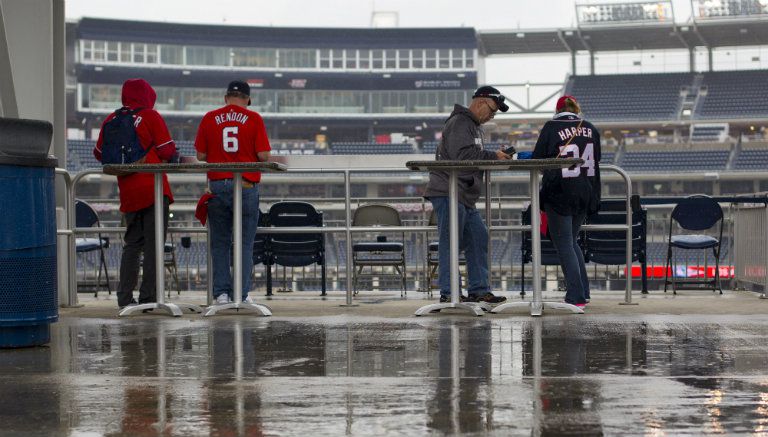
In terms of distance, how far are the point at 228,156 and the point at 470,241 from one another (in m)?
1.94

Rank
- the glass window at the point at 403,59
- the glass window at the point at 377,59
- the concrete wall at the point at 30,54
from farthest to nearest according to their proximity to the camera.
Answer: the glass window at the point at 403,59 → the glass window at the point at 377,59 → the concrete wall at the point at 30,54

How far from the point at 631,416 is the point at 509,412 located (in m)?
0.39

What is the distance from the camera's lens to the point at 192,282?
18.5 m

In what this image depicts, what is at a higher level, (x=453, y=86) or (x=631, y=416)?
(x=453, y=86)

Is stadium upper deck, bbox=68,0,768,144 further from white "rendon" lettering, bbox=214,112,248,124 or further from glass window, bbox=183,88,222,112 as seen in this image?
white "rendon" lettering, bbox=214,112,248,124

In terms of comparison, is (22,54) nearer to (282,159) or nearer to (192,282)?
(282,159)

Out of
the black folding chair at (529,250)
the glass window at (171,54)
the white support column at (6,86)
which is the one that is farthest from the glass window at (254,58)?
the white support column at (6,86)

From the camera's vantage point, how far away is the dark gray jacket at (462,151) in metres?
7.67

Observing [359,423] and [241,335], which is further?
[241,335]

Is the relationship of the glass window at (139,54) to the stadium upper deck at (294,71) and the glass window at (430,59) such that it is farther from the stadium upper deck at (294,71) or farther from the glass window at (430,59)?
the glass window at (430,59)

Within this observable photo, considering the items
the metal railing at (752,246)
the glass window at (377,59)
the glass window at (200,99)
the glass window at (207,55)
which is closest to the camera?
the metal railing at (752,246)

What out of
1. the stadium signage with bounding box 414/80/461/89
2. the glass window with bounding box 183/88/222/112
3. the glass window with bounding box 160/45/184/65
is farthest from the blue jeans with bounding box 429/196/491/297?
the stadium signage with bounding box 414/80/461/89

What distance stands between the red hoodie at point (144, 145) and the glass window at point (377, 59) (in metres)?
56.0

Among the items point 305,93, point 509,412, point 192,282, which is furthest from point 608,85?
point 509,412
